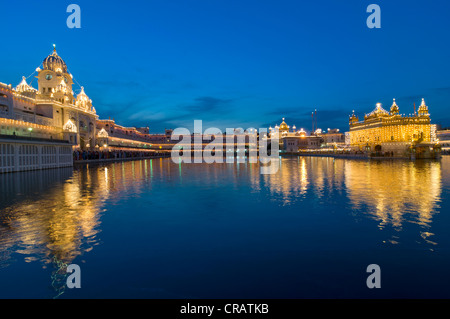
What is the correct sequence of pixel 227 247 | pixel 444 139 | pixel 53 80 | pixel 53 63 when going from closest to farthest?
pixel 227 247 < pixel 53 80 < pixel 53 63 < pixel 444 139

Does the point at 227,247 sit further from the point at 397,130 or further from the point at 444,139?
the point at 444,139

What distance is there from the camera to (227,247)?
569 centimetres

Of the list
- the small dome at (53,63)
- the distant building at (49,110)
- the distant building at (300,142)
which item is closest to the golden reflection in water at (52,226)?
the distant building at (49,110)

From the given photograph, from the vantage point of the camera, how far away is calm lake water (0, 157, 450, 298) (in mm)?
4086

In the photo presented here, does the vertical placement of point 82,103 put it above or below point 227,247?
above

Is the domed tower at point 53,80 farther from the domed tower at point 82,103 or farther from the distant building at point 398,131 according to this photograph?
the distant building at point 398,131

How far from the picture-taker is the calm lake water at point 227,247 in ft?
13.4

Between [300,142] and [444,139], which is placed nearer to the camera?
[444,139]

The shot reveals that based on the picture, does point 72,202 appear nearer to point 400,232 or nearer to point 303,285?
point 303,285

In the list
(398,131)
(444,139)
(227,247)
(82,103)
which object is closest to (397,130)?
(398,131)

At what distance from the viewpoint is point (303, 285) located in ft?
Answer: 13.5

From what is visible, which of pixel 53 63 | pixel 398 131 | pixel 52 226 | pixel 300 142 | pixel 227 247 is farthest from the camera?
pixel 300 142
